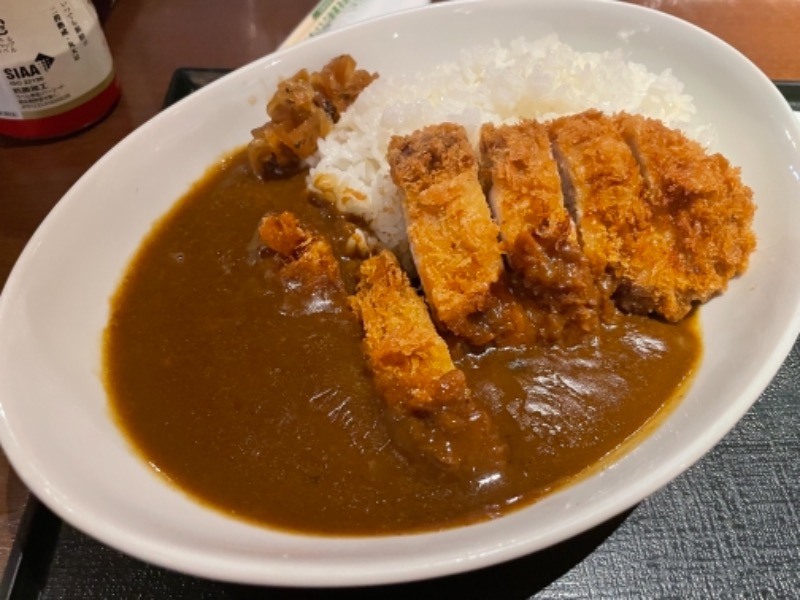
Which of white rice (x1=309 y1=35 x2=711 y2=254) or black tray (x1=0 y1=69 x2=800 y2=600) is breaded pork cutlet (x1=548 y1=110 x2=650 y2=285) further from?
black tray (x1=0 y1=69 x2=800 y2=600)

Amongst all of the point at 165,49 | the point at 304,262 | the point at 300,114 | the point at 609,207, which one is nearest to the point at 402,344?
the point at 304,262

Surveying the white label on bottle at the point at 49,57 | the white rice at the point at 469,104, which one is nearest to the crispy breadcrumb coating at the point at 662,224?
the white rice at the point at 469,104

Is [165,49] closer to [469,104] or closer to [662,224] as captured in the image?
[469,104]

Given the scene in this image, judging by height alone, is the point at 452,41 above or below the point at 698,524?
above

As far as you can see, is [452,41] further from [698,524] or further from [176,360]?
[698,524]

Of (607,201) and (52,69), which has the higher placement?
(607,201)

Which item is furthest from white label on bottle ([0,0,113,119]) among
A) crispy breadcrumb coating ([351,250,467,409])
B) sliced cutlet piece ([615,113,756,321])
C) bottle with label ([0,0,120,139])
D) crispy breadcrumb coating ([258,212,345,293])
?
sliced cutlet piece ([615,113,756,321])

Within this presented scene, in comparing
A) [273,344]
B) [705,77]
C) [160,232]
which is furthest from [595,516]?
[705,77]
